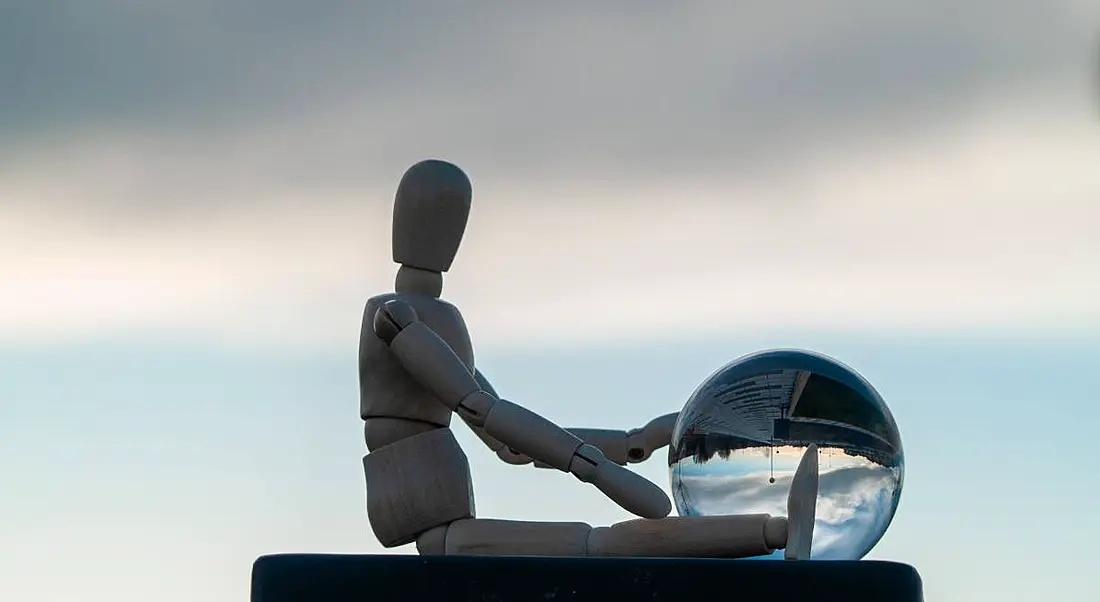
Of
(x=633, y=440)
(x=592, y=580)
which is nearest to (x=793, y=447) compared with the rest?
(x=592, y=580)

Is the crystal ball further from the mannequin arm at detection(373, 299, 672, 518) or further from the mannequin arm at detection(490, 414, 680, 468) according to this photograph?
the mannequin arm at detection(490, 414, 680, 468)

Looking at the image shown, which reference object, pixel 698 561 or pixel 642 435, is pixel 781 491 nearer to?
pixel 698 561

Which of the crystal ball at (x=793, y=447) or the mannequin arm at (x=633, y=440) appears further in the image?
the mannequin arm at (x=633, y=440)

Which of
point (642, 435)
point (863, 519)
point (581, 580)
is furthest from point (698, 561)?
point (642, 435)

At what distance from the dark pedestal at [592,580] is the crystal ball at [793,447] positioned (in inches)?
17.8

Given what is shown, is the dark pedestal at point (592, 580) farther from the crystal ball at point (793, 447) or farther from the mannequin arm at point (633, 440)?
the mannequin arm at point (633, 440)

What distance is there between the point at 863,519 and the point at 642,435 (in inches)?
82.1

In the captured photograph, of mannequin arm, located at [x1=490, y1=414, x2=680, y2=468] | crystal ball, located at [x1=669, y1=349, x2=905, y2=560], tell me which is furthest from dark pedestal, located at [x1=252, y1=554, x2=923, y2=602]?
mannequin arm, located at [x1=490, y1=414, x2=680, y2=468]

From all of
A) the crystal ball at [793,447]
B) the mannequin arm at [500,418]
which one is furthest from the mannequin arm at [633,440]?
the crystal ball at [793,447]

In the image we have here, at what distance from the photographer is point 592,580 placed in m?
6.14

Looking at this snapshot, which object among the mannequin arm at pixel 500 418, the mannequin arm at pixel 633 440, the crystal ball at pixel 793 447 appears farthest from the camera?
the mannequin arm at pixel 633 440

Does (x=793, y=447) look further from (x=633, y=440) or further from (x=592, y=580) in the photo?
(x=633, y=440)

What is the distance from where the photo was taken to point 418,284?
8.16 m

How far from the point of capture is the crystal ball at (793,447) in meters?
6.54
